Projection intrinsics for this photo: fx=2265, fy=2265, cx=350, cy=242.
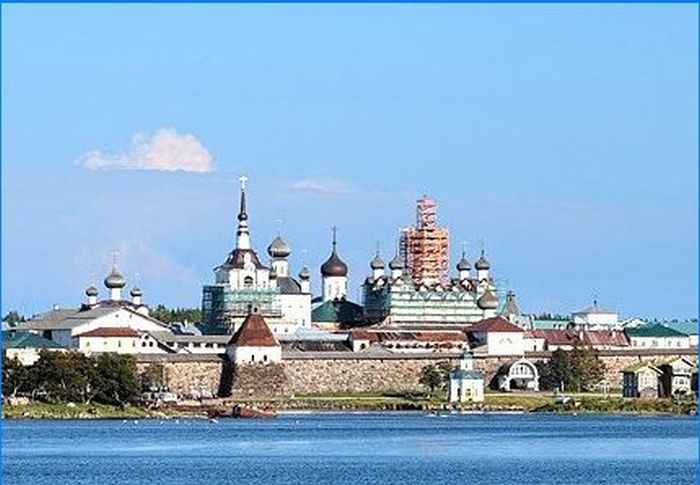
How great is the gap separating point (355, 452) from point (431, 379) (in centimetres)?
3565

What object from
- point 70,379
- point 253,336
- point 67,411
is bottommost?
point 67,411

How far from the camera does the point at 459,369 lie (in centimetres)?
8025

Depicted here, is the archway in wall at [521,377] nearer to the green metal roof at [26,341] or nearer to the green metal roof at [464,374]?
the green metal roof at [464,374]

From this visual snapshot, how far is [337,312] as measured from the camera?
102125 mm

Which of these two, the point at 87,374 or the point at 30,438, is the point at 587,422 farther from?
the point at 30,438

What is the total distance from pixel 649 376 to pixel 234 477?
1725 inches

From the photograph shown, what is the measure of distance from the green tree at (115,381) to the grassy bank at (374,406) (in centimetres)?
36

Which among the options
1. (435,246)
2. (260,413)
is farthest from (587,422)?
(435,246)

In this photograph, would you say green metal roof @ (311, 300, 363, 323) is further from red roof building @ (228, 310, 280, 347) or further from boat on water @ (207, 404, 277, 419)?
boat on water @ (207, 404, 277, 419)

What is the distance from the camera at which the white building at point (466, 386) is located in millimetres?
77812

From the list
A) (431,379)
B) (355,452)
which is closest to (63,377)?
(431,379)

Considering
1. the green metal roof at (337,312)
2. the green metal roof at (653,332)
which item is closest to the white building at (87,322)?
the green metal roof at (337,312)

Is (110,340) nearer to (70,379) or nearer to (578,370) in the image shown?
(578,370)

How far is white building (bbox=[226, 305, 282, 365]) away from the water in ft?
47.7
